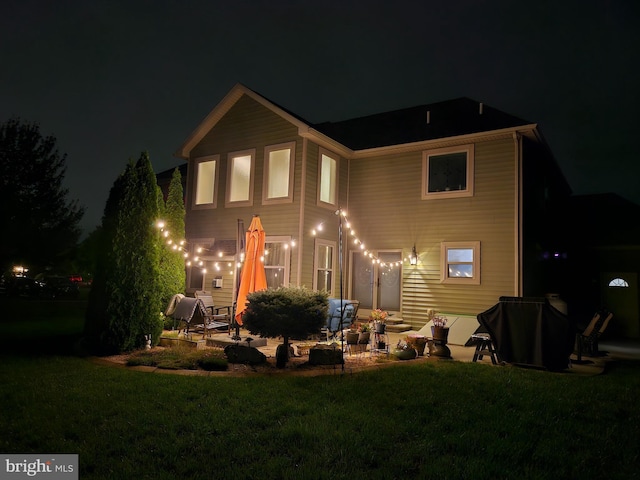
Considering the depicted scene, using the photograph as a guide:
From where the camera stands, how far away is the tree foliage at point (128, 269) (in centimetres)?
710

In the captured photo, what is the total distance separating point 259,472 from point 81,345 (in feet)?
18.2

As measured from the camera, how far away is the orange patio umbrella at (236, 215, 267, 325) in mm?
8219

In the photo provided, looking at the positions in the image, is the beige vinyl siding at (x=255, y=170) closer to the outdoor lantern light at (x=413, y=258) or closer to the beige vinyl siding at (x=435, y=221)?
the beige vinyl siding at (x=435, y=221)

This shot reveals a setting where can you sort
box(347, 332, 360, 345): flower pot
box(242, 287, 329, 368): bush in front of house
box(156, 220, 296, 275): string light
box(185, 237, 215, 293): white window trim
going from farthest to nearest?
box(185, 237, 215, 293): white window trim
box(156, 220, 296, 275): string light
box(347, 332, 360, 345): flower pot
box(242, 287, 329, 368): bush in front of house

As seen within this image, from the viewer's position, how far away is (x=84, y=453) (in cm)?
329

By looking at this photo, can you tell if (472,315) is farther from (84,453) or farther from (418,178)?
(84,453)

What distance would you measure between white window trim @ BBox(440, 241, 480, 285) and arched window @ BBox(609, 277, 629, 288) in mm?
5938

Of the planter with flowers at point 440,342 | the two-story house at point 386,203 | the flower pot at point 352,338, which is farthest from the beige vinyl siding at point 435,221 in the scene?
the flower pot at point 352,338

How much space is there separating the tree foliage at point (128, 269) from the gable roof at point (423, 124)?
6.98 metres

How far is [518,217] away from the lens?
10805 millimetres

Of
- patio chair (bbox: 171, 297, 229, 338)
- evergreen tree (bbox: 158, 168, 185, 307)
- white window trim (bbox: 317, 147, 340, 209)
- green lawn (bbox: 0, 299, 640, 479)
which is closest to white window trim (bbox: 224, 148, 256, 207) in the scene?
evergreen tree (bbox: 158, 168, 185, 307)

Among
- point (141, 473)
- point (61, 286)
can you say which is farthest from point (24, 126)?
point (141, 473)

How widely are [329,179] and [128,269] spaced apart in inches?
285

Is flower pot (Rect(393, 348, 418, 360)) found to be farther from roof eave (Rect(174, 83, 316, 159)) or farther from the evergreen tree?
roof eave (Rect(174, 83, 316, 159))
